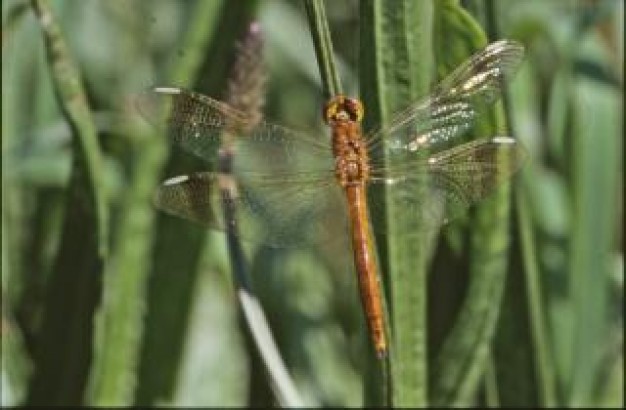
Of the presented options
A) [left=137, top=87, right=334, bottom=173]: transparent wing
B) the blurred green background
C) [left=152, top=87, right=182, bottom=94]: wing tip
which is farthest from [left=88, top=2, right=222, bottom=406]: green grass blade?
[left=152, top=87, right=182, bottom=94]: wing tip

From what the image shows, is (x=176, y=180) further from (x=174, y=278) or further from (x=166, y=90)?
(x=174, y=278)

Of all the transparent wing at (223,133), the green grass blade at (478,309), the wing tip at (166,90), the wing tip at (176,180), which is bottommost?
the green grass blade at (478,309)

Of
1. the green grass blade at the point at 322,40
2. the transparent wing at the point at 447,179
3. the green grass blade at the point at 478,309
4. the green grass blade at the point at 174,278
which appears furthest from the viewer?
the green grass blade at the point at 174,278

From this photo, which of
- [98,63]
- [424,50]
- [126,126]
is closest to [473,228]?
[424,50]

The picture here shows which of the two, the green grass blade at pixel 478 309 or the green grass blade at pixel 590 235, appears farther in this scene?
the green grass blade at pixel 590 235

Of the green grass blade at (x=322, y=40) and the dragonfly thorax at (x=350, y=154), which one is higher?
the green grass blade at (x=322, y=40)

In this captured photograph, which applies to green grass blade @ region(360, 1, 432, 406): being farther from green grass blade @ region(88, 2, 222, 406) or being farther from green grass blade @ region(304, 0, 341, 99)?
green grass blade @ region(88, 2, 222, 406)

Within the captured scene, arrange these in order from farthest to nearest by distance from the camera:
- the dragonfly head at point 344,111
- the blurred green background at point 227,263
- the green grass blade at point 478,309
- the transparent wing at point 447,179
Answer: the blurred green background at point 227,263 → the green grass blade at point 478,309 → the transparent wing at point 447,179 → the dragonfly head at point 344,111

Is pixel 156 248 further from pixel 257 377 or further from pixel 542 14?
pixel 542 14

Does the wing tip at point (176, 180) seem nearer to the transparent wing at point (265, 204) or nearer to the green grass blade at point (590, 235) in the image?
the transparent wing at point (265, 204)

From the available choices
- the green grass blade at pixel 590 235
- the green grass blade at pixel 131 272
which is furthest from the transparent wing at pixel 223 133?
the green grass blade at pixel 590 235
